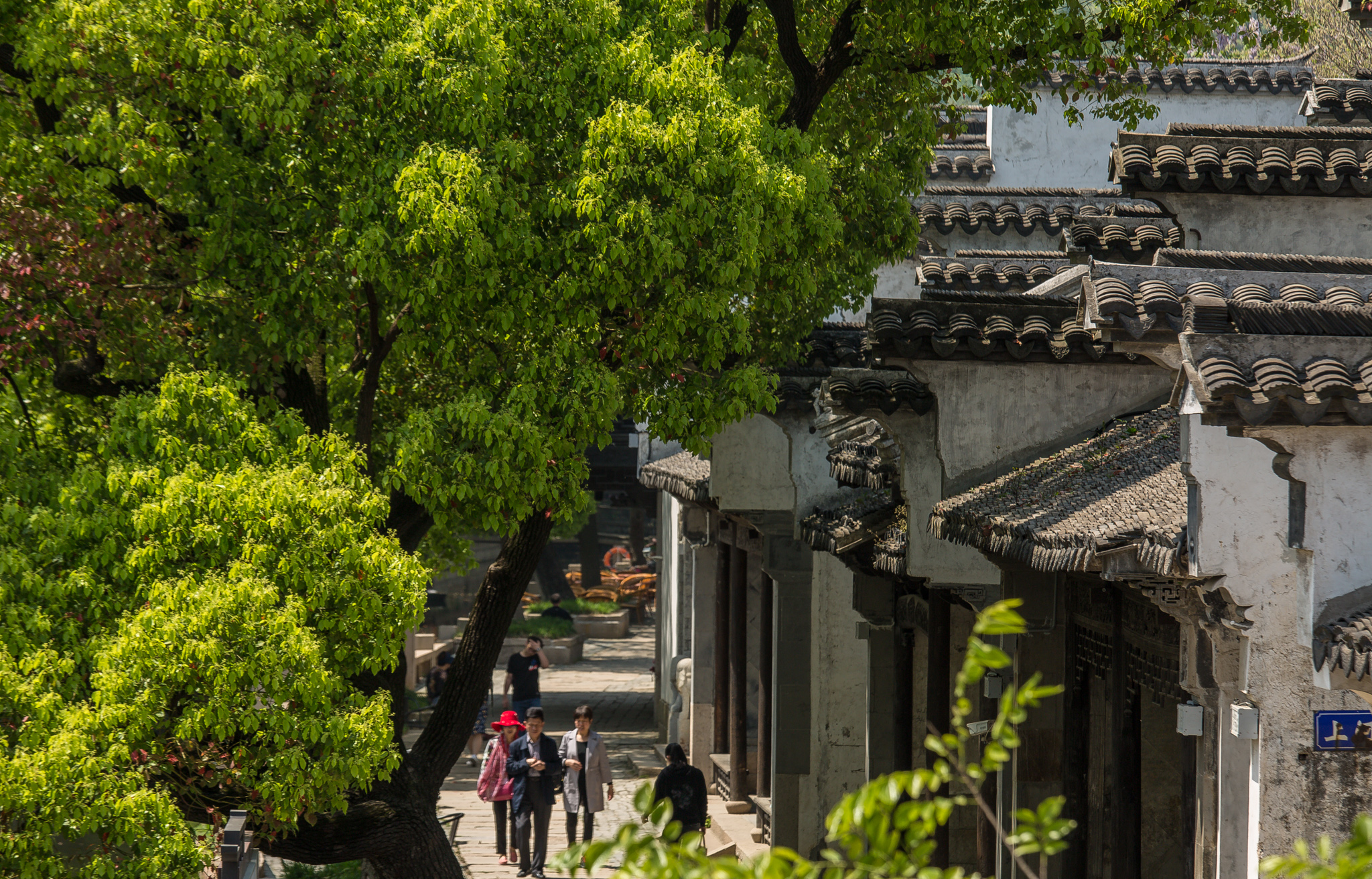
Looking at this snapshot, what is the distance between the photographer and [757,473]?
16.5m

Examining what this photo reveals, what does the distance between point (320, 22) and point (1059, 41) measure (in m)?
5.88

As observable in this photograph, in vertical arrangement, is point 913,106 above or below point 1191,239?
above

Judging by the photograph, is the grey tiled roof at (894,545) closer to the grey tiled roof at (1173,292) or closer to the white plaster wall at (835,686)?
the white plaster wall at (835,686)

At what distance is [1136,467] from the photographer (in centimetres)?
958

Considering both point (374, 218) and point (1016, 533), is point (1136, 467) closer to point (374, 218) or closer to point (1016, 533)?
point (1016, 533)

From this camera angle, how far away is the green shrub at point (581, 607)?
41.7 m

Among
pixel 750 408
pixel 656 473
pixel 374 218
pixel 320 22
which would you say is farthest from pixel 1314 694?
pixel 656 473

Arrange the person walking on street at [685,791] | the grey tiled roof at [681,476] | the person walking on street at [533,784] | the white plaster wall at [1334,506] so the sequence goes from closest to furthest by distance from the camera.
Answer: the white plaster wall at [1334,506] → the person walking on street at [685,791] → the person walking on street at [533,784] → the grey tiled roof at [681,476]

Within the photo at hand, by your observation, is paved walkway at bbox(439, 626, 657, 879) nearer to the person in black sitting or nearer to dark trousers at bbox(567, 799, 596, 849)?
dark trousers at bbox(567, 799, 596, 849)

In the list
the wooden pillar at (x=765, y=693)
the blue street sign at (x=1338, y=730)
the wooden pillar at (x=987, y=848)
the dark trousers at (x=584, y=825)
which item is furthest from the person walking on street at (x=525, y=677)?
the blue street sign at (x=1338, y=730)

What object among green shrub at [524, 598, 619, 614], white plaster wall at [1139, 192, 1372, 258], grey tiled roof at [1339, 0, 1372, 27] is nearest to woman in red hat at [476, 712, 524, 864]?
white plaster wall at [1139, 192, 1372, 258]

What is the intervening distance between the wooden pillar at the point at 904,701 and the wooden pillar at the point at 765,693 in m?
3.35

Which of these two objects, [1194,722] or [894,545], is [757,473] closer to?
[894,545]

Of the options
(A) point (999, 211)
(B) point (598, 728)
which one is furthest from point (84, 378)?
(B) point (598, 728)
